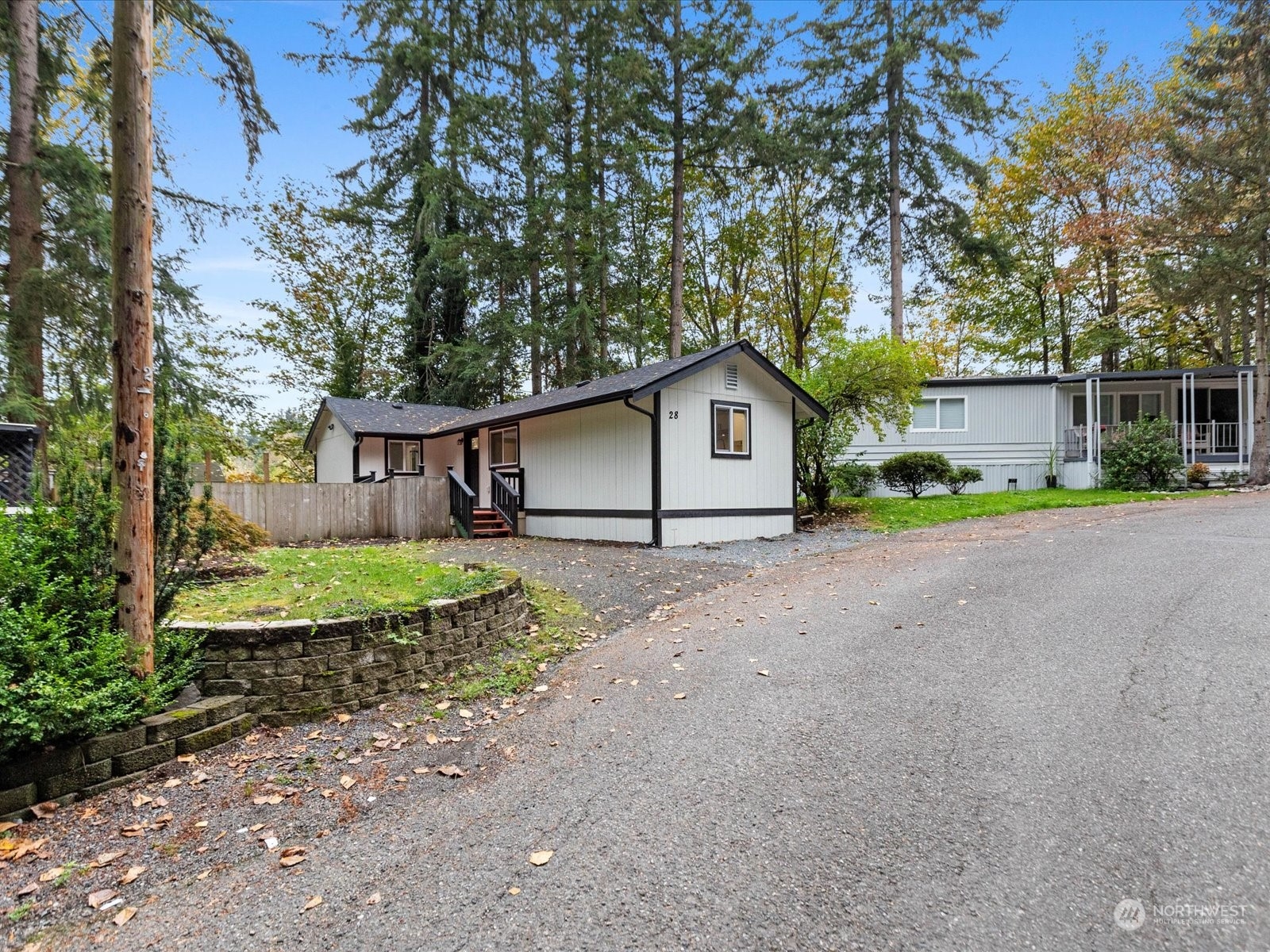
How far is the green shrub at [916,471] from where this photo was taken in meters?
18.0

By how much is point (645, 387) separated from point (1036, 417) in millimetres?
15360

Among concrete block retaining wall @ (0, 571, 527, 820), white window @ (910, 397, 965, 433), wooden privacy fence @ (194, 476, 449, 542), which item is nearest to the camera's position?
concrete block retaining wall @ (0, 571, 527, 820)

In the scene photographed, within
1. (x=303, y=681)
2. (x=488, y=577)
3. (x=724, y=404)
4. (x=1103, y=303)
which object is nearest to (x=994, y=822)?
(x=303, y=681)

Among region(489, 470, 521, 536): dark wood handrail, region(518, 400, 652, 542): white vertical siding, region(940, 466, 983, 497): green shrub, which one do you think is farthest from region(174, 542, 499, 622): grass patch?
region(940, 466, 983, 497): green shrub

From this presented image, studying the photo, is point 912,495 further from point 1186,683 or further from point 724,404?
point 1186,683

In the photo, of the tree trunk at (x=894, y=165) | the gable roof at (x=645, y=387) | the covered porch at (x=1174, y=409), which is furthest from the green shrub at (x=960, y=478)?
the gable roof at (x=645, y=387)

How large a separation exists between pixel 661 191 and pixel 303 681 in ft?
75.2

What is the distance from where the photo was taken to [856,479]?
753 inches

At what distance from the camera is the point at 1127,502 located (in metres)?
14.8

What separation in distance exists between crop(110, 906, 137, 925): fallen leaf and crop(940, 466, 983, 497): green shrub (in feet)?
62.6

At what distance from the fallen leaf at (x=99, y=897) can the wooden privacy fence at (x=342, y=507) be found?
37.5ft

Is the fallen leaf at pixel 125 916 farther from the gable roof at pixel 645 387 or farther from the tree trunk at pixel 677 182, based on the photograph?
the tree trunk at pixel 677 182

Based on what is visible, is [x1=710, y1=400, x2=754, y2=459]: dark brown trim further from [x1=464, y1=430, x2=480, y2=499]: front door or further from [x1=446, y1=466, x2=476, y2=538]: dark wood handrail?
[x1=464, y1=430, x2=480, y2=499]: front door

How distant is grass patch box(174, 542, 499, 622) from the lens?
188 inches
